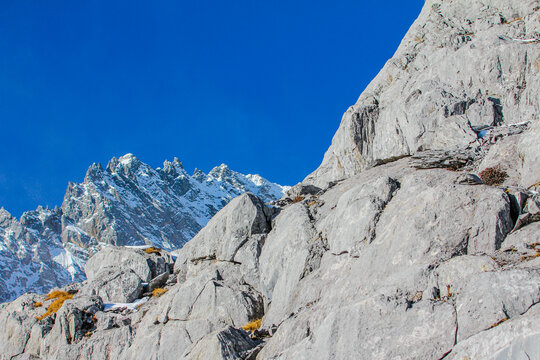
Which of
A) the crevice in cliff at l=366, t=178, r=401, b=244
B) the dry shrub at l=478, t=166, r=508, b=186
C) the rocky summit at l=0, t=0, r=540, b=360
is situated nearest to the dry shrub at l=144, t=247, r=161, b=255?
the rocky summit at l=0, t=0, r=540, b=360

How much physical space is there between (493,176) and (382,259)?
856 centimetres

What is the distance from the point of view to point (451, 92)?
39781 millimetres

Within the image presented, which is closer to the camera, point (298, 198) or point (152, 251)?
point (298, 198)

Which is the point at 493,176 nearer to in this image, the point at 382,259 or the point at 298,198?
the point at 382,259

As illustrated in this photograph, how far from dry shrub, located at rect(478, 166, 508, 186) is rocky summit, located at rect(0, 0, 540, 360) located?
9 centimetres

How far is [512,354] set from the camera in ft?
39.5

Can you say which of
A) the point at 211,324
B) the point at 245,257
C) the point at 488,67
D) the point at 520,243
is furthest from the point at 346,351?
the point at 488,67

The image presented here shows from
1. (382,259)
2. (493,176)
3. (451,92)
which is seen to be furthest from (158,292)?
(451,92)

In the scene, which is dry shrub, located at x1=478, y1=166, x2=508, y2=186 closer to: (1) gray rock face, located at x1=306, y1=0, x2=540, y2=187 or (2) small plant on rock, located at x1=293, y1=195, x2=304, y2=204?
(1) gray rock face, located at x1=306, y1=0, x2=540, y2=187

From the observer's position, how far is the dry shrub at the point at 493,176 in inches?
941

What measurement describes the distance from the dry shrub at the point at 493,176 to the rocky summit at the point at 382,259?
95mm

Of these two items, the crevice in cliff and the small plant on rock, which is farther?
the small plant on rock

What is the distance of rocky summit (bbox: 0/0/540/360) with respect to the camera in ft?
50.0

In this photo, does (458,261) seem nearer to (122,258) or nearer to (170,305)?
(170,305)
